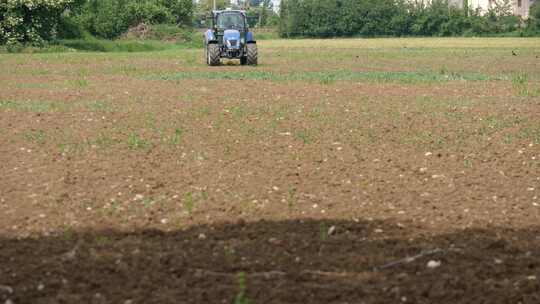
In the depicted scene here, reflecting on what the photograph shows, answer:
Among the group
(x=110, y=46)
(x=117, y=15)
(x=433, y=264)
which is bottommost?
(x=433, y=264)

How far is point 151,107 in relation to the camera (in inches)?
717

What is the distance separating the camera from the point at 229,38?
33281mm

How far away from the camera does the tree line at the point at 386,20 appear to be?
88.1 metres

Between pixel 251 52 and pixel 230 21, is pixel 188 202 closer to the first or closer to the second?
pixel 251 52

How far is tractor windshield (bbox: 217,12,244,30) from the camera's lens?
34.1m

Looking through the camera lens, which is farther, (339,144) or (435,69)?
(435,69)

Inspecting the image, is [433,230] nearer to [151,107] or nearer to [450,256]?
[450,256]

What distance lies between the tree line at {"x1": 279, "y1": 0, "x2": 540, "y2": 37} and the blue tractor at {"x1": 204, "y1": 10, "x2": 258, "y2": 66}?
55.2 meters

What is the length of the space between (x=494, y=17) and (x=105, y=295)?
3408 inches

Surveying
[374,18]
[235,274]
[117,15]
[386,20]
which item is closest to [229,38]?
[235,274]

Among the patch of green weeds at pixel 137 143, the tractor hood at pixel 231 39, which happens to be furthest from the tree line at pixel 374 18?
the patch of green weeds at pixel 137 143

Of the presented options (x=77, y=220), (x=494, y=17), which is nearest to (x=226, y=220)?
(x=77, y=220)

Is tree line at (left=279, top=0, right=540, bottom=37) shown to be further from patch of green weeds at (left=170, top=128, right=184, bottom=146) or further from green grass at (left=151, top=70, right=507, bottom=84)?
patch of green weeds at (left=170, top=128, right=184, bottom=146)

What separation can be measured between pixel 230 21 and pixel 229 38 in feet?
3.95
